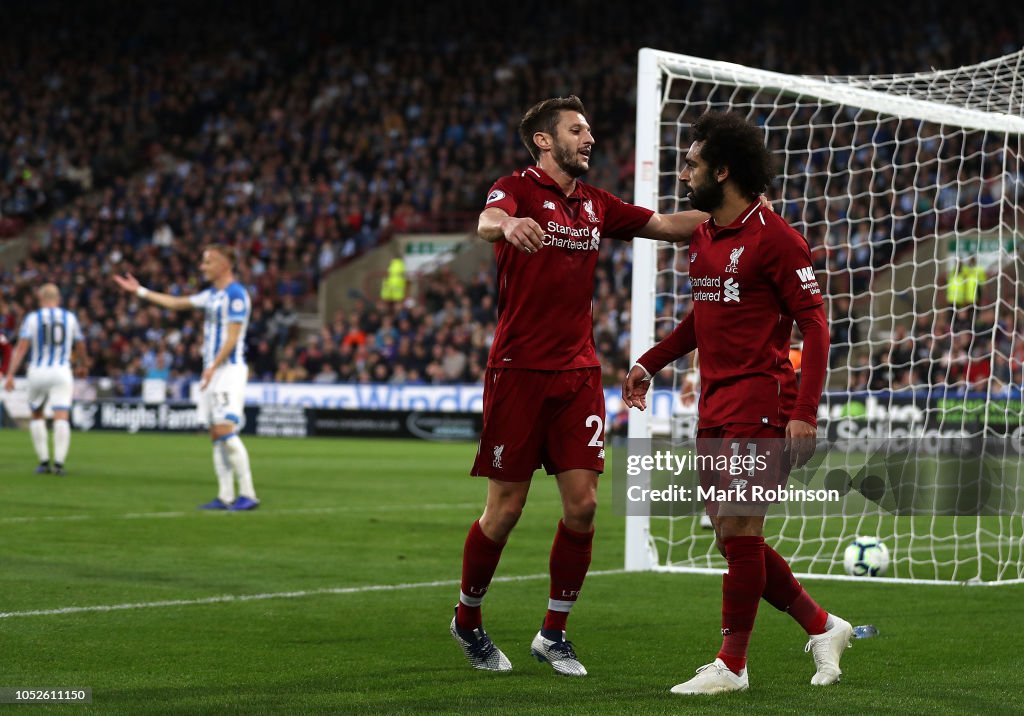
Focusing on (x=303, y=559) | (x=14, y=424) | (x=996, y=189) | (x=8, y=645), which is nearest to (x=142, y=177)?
(x=14, y=424)

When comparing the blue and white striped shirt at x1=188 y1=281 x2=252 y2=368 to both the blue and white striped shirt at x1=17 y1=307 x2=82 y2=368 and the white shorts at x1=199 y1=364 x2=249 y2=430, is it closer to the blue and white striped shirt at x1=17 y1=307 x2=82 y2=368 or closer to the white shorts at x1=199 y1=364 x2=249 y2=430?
the white shorts at x1=199 y1=364 x2=249 y2=430

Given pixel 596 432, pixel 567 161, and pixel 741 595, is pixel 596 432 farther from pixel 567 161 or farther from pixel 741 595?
pixel 567 161

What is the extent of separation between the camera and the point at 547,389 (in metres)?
5.51

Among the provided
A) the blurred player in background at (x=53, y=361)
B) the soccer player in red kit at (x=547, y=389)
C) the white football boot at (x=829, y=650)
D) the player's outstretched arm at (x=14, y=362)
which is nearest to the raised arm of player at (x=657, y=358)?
the soccer player in red kit at (x=547, y=389)

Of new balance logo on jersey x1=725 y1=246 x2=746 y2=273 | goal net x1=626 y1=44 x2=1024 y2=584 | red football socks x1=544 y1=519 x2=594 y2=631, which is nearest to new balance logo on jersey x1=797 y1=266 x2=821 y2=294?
new balance logo on jersey x1=725 y1=246 x2=746 y2=273

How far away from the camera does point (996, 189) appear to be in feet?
77.5

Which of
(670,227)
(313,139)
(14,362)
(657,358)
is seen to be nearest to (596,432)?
(657,358)

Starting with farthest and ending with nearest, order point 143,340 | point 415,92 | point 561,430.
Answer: point 415,92 → point 143,340 → point 561,430

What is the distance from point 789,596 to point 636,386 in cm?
99

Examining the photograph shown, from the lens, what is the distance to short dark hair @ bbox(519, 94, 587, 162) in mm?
5648

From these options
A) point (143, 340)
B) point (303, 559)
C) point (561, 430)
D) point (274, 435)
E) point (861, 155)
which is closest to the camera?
point (561, 430)

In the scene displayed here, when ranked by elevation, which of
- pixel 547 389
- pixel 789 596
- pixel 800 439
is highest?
pixel 547 389

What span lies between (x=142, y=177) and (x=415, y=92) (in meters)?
8.03

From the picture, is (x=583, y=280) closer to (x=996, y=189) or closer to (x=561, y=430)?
(x=561, y=430)
